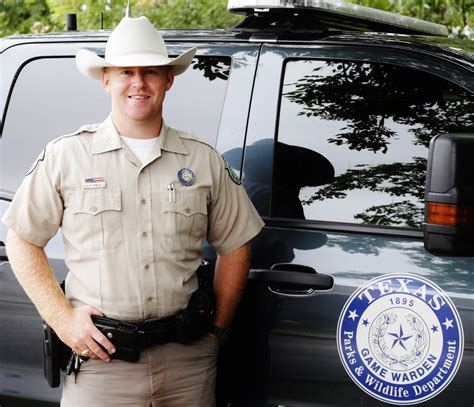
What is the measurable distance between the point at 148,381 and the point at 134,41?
3.36 feet

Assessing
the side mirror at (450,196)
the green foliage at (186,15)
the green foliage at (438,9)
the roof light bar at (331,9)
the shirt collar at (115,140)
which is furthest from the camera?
the green foliage at (186,15)

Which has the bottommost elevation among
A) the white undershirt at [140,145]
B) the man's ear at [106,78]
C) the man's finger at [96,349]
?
the man's finger at [96,349]

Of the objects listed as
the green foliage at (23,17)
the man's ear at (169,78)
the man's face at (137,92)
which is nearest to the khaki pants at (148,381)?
the man's face at (137,92)

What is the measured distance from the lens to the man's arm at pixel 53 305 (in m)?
2.89

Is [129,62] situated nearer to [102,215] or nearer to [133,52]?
[133,52]

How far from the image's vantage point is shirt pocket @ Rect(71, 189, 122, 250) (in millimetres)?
2896

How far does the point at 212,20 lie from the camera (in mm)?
7758

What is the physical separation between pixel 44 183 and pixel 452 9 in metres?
4.02

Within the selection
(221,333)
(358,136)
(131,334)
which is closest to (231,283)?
(221,333)

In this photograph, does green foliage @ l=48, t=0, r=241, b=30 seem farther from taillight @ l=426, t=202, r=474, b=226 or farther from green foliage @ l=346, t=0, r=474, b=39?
taillight @ l=426, t=202, r=474, b=226

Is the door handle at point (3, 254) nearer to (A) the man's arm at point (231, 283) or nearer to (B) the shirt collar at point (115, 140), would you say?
(B) the shirt collar at point (115, 140)

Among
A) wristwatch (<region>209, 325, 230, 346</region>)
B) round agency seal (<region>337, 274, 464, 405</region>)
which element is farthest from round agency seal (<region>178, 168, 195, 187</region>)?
round agency seal (<region>337, 274, 464, 405</region>)

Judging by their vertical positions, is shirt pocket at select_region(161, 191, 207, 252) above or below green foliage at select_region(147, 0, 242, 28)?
below

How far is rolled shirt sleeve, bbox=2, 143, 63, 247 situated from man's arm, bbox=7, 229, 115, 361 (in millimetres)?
44
